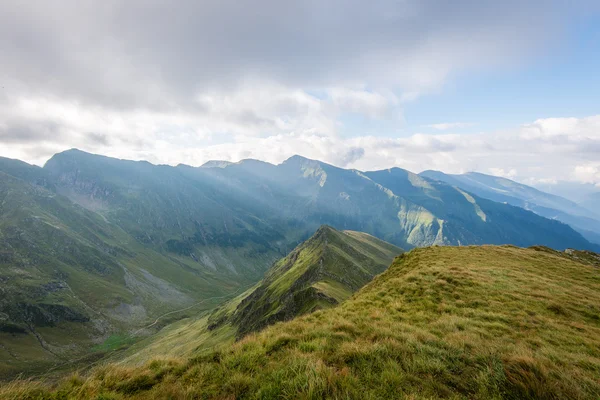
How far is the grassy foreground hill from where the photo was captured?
7.95 metres

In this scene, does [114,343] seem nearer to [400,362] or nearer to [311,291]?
[311,291]

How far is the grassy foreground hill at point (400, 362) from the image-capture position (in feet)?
26.1

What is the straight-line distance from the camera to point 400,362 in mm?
9516

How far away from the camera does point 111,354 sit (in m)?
170

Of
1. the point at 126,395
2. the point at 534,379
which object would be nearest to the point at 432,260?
the point at 534,379

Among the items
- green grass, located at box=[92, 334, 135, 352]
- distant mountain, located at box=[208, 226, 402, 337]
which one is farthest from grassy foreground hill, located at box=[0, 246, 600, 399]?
green grass, located at box=[92, 334, 135, 352]

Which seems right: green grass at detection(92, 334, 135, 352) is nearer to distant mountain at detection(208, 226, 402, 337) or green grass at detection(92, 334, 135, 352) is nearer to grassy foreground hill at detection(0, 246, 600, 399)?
distant mountain at detection(208, 226, 402, 337)

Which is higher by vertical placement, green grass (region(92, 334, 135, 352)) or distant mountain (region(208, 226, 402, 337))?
distant mountain (region(208, 226, 402, 337))

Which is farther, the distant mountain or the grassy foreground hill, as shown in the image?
the distant mountain

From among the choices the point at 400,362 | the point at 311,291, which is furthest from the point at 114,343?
the point at 400,362

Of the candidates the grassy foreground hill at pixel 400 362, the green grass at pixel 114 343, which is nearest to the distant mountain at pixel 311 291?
the grassy foreground hill at pixel 400 362

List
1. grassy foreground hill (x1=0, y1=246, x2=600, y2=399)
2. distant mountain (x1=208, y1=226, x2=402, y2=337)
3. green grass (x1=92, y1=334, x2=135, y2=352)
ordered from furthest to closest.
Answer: green grass (x1=92, y1=334, x2=135, y2=352) < distant mountain (x1=208, y1=226, x2=402, y2=337) < grassy foreground hill (x1=0, y1=246, x2=600, y2=399)

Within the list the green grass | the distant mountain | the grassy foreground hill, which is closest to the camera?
the grassy foreground hill

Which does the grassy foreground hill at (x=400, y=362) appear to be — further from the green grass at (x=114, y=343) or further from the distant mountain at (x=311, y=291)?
the green grass at (x=114, y=343)
